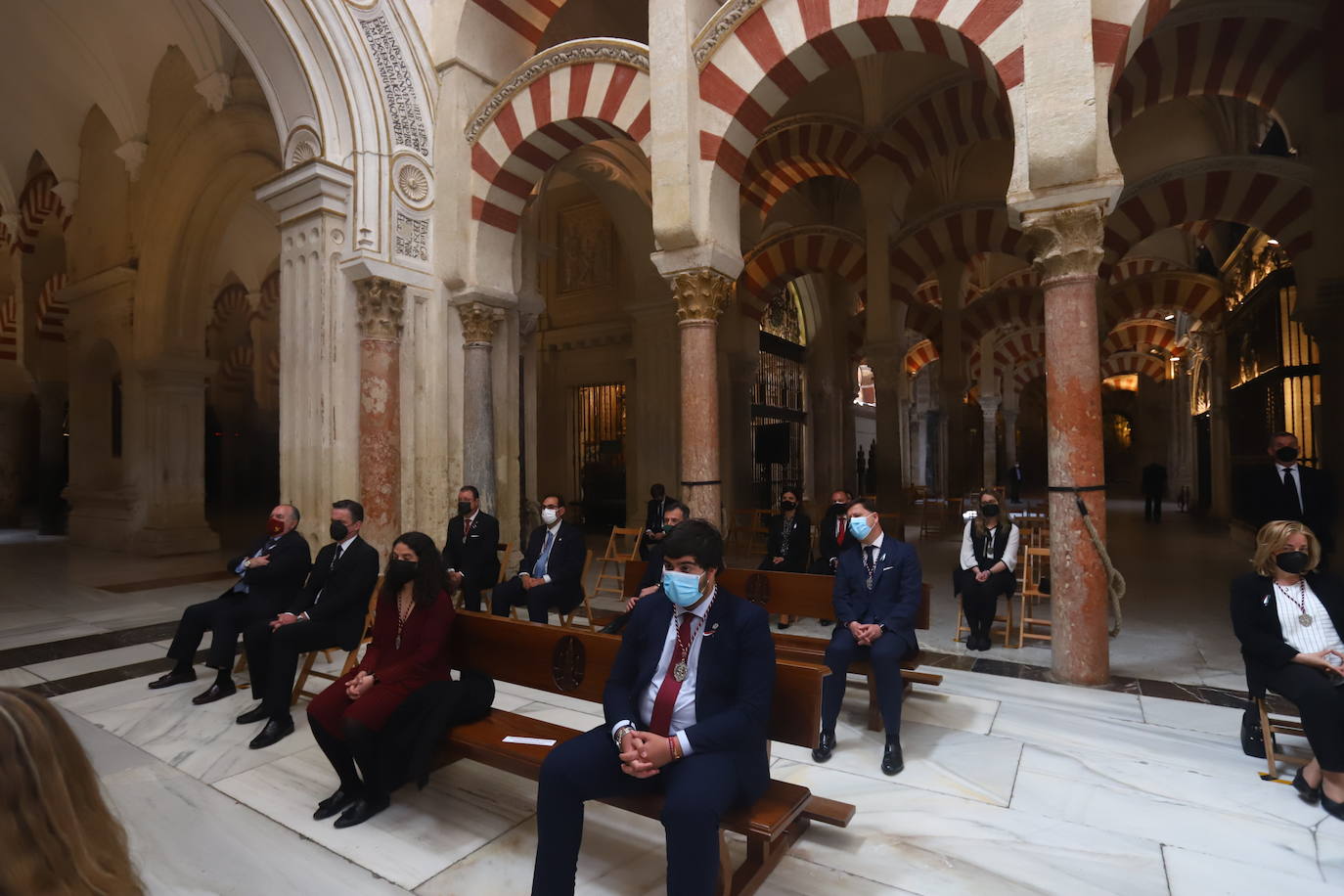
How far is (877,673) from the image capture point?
315 centimetres

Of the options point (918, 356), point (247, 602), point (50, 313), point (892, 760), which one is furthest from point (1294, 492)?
point (918, 356)

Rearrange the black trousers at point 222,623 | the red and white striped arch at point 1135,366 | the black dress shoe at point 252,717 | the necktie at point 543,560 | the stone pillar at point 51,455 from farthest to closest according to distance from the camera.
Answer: the red and white striped arch at point 1135,366, the stone pillar at point 51,455, the necktie at point 543,560, the black trousers at point 222,623, the black dress shoe at point 252,717

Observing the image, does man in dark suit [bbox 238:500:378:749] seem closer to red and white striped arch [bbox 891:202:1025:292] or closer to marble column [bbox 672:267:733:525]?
marble column [bbox 672:267:733:525]

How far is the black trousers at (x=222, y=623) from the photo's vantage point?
3.98 metres

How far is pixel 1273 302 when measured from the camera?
959 centimetres

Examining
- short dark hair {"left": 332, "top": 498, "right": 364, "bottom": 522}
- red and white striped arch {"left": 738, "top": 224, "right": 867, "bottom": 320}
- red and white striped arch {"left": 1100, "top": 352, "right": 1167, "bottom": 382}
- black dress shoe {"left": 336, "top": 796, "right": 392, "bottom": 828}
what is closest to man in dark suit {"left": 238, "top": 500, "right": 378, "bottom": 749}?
short dark hair {"left": 332, "top": 498, "right": 364, "bottom": 522}

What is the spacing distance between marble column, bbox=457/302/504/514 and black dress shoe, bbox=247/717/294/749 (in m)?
3.64

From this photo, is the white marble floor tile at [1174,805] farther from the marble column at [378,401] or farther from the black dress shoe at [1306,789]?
the marble column at [378,401]

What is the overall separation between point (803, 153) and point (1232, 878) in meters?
9.58

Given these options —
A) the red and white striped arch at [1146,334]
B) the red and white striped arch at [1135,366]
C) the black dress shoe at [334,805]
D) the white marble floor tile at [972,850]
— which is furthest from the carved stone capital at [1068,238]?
the red and white striped arch at [1135,366]

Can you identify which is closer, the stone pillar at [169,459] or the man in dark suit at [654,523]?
the man in dark suit at [654,523]

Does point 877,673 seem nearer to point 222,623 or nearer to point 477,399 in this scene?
point 222,623

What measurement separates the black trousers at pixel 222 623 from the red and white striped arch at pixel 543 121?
439 cm

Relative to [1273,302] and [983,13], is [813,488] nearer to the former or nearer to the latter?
[1273,302]
